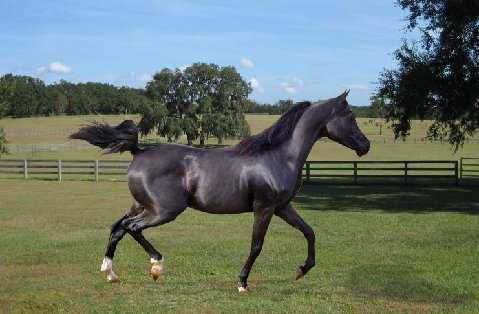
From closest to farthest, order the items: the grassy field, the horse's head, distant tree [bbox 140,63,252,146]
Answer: the horse's head
distant tree [bbox 140,63,252,146]
the grassy field

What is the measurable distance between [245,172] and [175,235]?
7.40 meters

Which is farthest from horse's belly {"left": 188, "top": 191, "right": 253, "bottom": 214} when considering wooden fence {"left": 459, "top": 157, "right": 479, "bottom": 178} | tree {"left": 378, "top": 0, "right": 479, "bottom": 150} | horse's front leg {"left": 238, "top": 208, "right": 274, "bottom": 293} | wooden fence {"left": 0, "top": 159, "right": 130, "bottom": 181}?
wooden fence {"left": 459, "top": 157, "right": 479, "bottom": 178}

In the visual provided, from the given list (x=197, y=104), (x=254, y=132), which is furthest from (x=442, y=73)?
(x=254, y=132)

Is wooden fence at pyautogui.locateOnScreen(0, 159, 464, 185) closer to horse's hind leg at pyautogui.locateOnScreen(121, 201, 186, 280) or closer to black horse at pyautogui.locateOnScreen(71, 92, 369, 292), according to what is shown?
black horse at pyautogui.locateOnScreen(71, 92, 369, 292)

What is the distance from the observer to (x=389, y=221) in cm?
1600

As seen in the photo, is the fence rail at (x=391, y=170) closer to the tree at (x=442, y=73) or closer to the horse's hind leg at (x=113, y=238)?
the tree at (x=442, y=73)

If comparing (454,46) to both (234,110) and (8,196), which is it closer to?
(8,196)

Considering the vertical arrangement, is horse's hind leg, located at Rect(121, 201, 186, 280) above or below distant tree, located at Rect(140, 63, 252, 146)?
below

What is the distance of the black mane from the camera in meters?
6.78

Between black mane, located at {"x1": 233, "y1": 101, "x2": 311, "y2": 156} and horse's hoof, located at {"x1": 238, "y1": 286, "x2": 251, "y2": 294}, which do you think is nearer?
black mane, located at {"x1": 233, "y1": 101, "x2": 311, "y2": 156}

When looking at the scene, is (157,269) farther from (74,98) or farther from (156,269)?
(74,98)

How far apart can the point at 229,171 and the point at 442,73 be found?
62.6ft

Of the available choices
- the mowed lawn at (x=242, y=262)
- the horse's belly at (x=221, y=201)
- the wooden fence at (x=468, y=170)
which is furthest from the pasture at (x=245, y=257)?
the wooden fence at (x=468, y=170)

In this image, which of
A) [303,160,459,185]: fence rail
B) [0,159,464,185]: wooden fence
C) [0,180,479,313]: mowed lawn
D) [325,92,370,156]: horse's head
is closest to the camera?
[325,92,370,156]: horse's head
